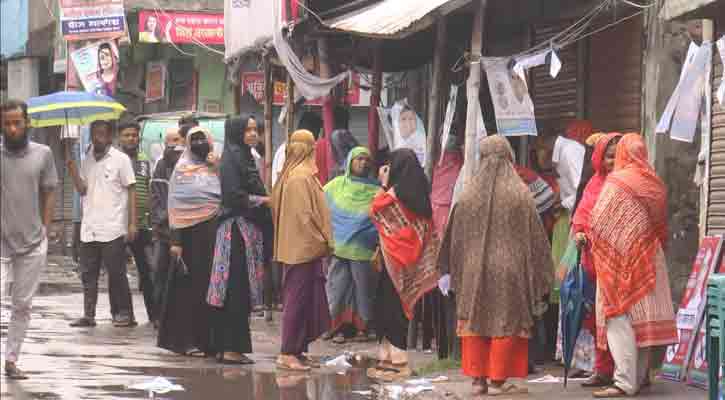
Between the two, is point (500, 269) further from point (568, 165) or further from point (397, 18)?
point (397, 18)

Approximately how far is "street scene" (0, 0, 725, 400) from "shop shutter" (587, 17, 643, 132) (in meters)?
0.03

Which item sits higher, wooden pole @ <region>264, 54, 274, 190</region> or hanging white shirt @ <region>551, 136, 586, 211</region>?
wooden pole @ <region>264, 54, 274, 190</region>

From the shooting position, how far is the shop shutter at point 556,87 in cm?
1310

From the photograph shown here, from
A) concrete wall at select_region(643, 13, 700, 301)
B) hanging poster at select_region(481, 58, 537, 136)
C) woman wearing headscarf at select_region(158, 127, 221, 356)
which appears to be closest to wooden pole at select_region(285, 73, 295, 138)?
woman wearing headscarf at select_region(158, 127, 221, 356)

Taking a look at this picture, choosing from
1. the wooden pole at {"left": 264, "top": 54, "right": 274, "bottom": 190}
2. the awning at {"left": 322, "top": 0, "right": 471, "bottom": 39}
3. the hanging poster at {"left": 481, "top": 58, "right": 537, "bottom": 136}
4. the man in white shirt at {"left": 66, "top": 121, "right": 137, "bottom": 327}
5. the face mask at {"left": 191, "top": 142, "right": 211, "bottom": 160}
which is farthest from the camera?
the wooden pole at {"left": 264, "top": 54, "right": 274, "bottom": 190}

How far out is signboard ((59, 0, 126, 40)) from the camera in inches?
1068

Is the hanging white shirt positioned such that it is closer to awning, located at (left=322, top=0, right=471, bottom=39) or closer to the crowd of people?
the crowd of people

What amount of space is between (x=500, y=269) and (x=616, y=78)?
352cm

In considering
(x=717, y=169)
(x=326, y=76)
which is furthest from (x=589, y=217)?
(x=326, y=76)

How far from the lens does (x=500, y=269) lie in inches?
365

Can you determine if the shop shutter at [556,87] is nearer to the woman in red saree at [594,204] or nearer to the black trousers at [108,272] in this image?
the woman in red saree at [594,204]

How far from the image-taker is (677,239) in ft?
36.2

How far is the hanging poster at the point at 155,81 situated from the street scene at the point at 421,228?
13.0m

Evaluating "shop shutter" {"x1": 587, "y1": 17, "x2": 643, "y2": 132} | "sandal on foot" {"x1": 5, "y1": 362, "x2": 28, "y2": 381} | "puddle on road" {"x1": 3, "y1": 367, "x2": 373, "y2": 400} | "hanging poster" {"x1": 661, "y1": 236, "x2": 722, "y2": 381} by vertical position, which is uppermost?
"shop shutter" {"x1": 587, "y1": 17, "x2": 643, "y2": 132}
